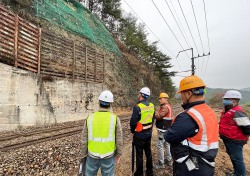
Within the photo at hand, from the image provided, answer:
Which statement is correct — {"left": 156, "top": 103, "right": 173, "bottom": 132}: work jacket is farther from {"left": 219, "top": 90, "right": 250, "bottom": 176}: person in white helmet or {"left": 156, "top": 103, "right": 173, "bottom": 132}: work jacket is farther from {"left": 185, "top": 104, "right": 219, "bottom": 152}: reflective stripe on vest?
Result: {"left": 185, "top": 104, "right": 219, "bottom": 152}: reflective stripe on vest

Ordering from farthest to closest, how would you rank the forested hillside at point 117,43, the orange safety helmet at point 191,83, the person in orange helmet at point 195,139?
the forested hillside at point 117,43 → the orange safety helmet at point 191,83 → the person in orange helmet at point 195,139

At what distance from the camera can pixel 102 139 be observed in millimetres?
3012

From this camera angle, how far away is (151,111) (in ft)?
15.0

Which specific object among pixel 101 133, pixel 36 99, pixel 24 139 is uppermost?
pixel 36 99

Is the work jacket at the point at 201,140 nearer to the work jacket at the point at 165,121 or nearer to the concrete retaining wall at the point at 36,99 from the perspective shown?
the work jacket at the point at 165,121

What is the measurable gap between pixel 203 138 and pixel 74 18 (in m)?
21.5

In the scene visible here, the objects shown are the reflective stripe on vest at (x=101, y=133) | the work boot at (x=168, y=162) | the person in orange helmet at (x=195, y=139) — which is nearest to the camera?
the person in orange helmet at (x=195, y=139)

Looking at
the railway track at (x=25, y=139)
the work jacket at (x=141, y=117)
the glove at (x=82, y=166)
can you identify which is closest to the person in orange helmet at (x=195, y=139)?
the glove at (x=82, y=166)

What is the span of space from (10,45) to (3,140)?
5821mm

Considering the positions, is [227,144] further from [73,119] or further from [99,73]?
[99,73]

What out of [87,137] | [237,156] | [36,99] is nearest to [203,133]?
[87,137]

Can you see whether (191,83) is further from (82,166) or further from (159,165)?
(159,165)

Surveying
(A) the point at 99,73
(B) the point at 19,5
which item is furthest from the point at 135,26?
(B) the point at 19,5

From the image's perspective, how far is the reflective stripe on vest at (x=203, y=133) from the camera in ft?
7.29
